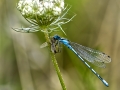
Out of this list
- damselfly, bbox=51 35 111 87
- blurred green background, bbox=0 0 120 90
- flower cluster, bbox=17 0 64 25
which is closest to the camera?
flower cluster, bbox=17 0 64 25

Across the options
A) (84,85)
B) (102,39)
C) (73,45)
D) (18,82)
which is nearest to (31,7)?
(73,45)

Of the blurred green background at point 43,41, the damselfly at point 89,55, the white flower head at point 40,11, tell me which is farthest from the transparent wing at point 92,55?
the blurred green background at point 43,41

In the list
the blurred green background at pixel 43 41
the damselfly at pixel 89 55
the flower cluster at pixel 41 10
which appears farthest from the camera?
the blurred green background at pixel 43 41

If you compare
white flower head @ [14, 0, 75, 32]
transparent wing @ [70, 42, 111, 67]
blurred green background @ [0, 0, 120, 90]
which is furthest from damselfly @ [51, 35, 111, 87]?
blurred green background @ [0, 0, 120, 90]

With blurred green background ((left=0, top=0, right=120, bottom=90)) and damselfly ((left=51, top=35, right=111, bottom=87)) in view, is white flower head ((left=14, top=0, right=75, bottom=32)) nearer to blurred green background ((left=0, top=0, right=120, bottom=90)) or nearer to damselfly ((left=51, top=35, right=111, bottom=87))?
damselfly ((left=51, top=35, right=111, bottom=87))

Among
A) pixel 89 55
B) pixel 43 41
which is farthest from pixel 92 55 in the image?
pixel 43 41

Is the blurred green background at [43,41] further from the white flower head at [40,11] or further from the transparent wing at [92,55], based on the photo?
the white flower head at [40,11]
